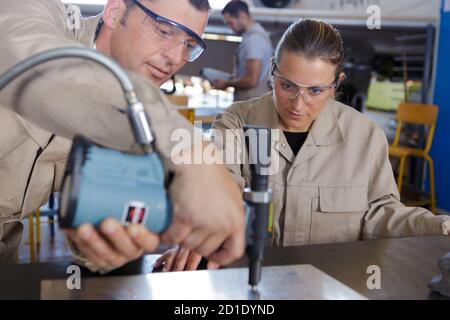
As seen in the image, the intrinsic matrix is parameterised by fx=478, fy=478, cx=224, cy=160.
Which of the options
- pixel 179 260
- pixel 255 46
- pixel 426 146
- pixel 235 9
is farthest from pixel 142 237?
pixel 426 146

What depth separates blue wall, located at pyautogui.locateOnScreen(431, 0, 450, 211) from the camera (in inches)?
154

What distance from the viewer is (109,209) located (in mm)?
541

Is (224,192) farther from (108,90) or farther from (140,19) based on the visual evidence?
(140,19)

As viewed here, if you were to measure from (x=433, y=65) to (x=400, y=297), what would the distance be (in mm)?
3801

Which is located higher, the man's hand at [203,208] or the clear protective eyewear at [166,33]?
the clear protective eyewear at [166,33]

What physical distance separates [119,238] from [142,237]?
0.03 metres

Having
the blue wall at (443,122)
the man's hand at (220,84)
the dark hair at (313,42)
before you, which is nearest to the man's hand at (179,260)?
the dark hair at (313,42)

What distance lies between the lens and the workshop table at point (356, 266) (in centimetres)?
82

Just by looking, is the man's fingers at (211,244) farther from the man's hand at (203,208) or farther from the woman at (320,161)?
the woman at (320,161)

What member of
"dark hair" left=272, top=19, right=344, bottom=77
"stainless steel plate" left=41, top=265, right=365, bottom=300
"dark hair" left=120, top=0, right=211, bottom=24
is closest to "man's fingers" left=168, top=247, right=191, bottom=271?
"stainless steel plate" left=41, top=265, right=365, bottom=300

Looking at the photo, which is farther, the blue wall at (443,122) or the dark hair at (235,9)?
the blue wall at (443,122)

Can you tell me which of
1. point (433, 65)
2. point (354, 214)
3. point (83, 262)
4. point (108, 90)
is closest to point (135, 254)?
point (108, 90)

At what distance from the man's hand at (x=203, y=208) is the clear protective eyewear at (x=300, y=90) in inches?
31.2

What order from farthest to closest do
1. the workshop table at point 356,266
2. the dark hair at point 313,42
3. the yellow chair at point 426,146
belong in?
the yellow chair at point 426,146 < the dark hair at point 313,42 < the workshop table at point 356,266
